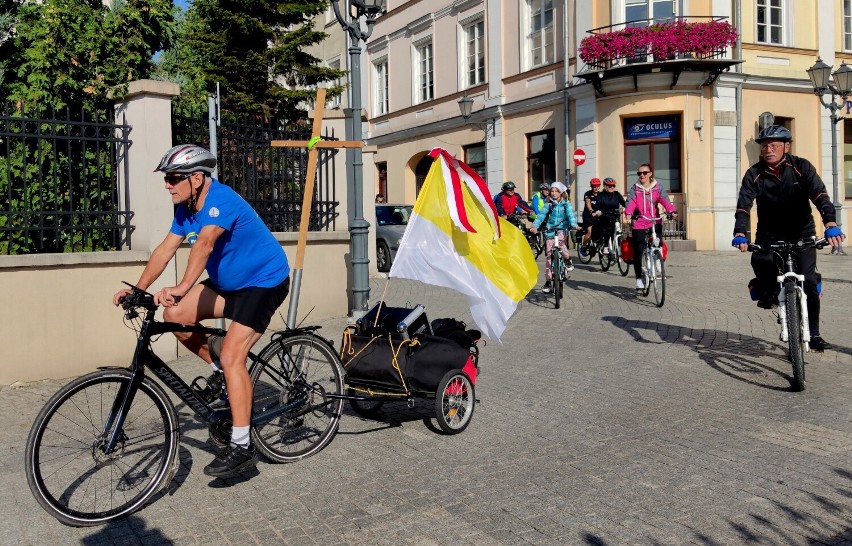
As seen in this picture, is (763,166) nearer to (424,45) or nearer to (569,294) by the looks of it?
(569,294)

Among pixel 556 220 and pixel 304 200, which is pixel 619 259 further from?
pixel 304 200

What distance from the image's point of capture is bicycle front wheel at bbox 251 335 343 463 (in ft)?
16.4

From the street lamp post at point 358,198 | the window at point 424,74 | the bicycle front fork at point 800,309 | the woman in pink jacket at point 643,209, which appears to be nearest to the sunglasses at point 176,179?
the bicycle front fork at point 800,309

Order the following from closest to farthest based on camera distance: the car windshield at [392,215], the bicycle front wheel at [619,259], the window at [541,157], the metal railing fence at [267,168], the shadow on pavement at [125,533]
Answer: the shadow on pavement at [125,533] < the metal railing fence at [267,168] < the bicycle front wheel at [619,259] < the car windshield at [392,215] < the window at [541,157]

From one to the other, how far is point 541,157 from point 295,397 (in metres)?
22.2

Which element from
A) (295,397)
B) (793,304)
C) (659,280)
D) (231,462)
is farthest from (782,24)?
(231,462)

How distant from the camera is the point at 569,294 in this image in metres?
13.4

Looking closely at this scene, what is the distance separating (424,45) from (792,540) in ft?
99.3

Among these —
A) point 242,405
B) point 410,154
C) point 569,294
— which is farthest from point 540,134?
point 242,405

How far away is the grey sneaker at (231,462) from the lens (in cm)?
450

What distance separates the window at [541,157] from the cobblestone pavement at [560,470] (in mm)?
18232

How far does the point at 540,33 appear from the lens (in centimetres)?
2588

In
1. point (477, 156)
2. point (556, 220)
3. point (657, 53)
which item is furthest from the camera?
point (477, 156)

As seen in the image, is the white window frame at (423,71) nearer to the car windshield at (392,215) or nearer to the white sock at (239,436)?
the car windshield at (392,215)
